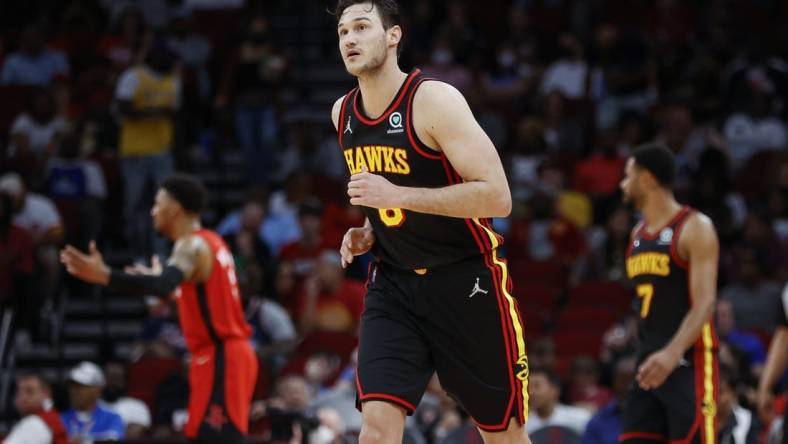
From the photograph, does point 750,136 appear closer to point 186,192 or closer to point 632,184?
point 632,184

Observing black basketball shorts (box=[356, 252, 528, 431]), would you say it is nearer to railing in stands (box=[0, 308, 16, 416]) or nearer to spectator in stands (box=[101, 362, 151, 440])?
spectator in stands (box=[101, 362, 151, 440])

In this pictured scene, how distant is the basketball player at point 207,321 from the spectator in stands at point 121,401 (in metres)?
2.91

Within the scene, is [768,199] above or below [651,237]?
below

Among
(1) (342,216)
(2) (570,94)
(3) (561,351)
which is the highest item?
(2) (570,94)

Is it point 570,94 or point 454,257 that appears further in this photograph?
point 570,94

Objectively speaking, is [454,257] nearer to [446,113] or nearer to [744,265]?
[446,113]

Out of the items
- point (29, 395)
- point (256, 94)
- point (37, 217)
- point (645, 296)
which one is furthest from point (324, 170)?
point (645, 296)

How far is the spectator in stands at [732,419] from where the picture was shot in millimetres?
8500

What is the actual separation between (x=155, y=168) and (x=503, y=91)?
466cm

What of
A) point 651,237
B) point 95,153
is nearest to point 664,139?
point 95,153

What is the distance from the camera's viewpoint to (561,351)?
12.2 meters

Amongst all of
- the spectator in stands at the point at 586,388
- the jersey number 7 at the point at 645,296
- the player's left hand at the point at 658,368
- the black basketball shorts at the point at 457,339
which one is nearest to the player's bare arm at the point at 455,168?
the black basketball shorts at the point at 457,339

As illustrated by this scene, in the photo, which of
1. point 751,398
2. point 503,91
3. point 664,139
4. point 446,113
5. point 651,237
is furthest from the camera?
point 503,91

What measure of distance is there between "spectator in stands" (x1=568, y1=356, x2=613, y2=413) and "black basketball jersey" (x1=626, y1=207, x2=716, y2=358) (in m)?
3.47
